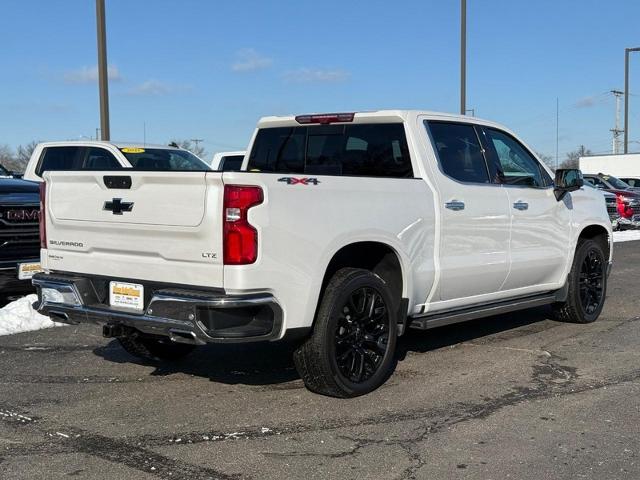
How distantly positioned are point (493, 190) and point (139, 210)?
3.07 m

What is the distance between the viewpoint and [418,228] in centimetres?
558

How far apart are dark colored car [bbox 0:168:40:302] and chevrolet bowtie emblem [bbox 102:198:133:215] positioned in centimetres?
292

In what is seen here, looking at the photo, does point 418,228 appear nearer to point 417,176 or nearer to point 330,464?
point 417,176

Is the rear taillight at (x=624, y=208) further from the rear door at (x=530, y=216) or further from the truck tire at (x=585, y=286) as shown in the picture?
the rear door at (x=530, y=216)

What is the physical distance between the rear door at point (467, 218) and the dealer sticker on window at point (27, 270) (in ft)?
13.1

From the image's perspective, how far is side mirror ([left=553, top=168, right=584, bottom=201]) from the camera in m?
7.10

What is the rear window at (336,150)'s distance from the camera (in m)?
6.06

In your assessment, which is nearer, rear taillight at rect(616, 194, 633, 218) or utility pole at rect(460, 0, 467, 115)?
utility pole at rect(460, 0, 467, 115)

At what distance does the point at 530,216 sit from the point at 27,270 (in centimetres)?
478

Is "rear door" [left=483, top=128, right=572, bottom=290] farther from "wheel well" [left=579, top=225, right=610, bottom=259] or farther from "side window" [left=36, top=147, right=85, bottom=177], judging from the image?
"side window" [left=36, top=147, right=85, bottom=177]

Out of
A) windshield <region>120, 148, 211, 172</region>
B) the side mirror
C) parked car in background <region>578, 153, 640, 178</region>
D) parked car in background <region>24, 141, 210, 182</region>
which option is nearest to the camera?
the side mirror

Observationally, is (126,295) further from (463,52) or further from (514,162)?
(463,52)

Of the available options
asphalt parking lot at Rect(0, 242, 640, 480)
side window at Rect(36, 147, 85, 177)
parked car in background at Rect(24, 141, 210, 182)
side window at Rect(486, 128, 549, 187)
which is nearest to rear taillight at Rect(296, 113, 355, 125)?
side window at Rect(486, 128, 549, 187)

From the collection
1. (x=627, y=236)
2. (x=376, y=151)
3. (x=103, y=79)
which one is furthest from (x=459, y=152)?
(x=627, y=236)
